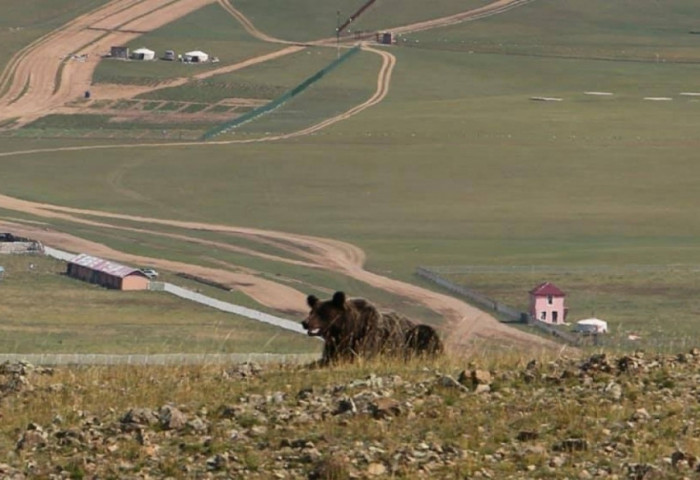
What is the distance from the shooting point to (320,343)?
37844mm

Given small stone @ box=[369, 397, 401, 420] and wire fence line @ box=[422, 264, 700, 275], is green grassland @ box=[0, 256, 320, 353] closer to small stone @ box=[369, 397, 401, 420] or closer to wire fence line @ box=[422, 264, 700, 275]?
wire fence line @ box=[422, 264, 700, 275]

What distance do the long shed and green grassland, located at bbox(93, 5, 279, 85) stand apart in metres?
56.5

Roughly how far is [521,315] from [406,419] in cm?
3209

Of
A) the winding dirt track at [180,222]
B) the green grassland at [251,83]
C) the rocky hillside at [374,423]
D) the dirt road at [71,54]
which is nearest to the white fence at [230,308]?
the winding dirt track at [180,222]

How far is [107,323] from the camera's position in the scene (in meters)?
41.1

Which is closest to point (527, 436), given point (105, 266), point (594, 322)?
point (594, 322)

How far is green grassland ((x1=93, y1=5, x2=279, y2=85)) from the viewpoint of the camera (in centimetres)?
10712

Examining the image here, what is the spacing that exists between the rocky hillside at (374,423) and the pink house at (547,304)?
28.8 m

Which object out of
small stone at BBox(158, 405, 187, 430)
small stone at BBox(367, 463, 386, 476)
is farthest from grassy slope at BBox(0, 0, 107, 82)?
small stone at BBox(367, 463, 386, 476)

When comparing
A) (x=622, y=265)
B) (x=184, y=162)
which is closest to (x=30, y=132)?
(x=184, y=162)

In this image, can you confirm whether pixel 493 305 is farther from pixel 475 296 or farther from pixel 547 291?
pixel 547 291

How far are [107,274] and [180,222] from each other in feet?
44.8

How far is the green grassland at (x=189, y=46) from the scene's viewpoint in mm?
107125

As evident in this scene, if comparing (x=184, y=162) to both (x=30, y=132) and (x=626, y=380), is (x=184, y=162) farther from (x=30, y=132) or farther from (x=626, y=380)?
(x=626, y=380)
